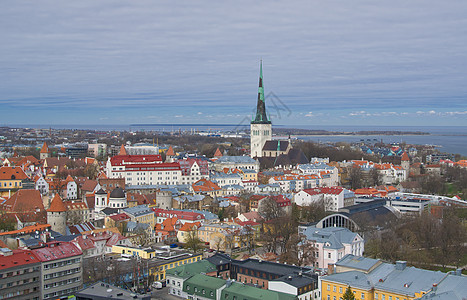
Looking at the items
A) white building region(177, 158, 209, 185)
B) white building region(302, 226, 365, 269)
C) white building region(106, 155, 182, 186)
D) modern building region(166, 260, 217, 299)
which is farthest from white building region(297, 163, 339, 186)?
modern building region(166, 260, 217, 299)

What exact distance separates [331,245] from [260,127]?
45.9 metres

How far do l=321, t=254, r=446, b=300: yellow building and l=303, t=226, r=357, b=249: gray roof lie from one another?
481 cm

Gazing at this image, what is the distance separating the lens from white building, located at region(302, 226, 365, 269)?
2889 cm

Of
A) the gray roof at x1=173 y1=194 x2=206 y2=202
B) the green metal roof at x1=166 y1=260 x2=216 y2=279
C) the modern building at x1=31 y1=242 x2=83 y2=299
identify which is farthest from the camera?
the gray roof at x1=173 y1=194 x2=206 y2=202

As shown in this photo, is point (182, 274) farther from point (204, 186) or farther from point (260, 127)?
point (260, 127)

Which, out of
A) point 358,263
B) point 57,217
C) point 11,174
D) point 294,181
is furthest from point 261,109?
point 358,263

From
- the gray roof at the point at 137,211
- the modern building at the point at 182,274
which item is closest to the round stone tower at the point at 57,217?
the gray roof at the point at 137,211

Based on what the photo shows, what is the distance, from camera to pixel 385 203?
146 ft

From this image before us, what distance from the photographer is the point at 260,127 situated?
7425 cm

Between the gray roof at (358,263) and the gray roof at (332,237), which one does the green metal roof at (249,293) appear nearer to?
the gray roof at (358,263)

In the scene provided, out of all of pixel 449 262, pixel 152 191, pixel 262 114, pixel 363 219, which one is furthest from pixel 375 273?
pixel 262 114

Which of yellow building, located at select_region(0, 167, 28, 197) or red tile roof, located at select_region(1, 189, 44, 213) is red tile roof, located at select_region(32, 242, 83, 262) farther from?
yellow building, located at select_region(0, 167, 28, 197)

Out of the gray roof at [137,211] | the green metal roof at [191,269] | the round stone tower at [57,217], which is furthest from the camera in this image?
the gray roof at [137,211]

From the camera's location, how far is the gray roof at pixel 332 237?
2914 cm
